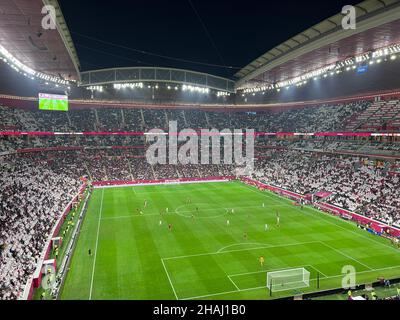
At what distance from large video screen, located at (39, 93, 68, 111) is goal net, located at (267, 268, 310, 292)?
48.0 m

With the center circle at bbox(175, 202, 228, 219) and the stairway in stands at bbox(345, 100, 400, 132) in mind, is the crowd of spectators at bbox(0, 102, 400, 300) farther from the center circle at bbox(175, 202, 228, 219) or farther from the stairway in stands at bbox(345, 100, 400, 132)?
the center circle at bbox(175, 202, 228, 219)

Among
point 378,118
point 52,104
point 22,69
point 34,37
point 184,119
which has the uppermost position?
point 34,37

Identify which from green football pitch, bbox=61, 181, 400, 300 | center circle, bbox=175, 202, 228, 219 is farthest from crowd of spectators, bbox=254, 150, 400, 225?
center circle, bbox=175, 202, 228, 219

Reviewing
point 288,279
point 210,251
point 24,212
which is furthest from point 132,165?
point 288,279

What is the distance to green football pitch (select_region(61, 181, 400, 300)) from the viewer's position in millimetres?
22797

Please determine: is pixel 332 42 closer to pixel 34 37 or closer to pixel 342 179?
pixel 342 179

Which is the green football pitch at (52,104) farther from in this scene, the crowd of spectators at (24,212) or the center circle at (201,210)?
the center circle at (201,210)

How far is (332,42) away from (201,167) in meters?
41.2

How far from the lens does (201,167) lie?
244 feet

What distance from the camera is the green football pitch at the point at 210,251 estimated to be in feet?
74.8

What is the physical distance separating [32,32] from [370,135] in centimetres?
4909

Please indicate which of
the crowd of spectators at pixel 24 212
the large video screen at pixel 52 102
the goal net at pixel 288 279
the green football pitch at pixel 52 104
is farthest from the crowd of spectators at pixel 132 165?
the goal net at pixel 288 279

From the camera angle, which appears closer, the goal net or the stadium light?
the goal net

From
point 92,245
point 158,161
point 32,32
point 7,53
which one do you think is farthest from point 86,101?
point 92,245
